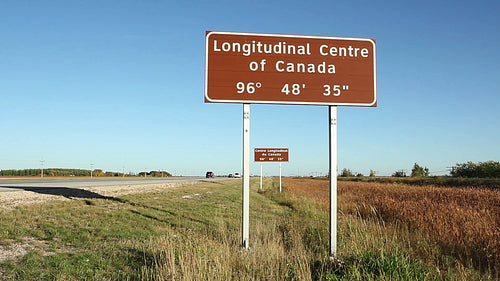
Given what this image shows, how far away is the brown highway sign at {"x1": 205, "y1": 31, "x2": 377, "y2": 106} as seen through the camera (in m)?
6.32

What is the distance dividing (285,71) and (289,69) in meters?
0.08

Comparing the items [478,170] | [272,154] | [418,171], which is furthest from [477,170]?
[272,154]

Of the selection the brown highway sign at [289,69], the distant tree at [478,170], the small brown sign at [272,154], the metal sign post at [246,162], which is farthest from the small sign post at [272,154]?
the distant tree at [478,170]

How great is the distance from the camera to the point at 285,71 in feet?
21.0

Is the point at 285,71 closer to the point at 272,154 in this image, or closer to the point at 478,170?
the point at 272,154

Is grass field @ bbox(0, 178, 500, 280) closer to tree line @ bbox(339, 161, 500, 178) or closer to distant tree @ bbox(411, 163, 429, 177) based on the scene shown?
tree line @ bbox(339, 161, 500, 178)

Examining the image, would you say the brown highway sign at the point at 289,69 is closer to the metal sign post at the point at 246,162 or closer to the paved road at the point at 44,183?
the metal sign post at the point at 246,162

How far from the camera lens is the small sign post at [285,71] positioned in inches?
249

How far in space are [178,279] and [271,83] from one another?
12.0ft

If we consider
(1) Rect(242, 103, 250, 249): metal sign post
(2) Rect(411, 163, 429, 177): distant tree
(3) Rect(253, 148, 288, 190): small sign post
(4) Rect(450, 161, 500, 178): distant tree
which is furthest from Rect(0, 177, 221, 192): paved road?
(2) Rect(411, 163, 429, 177): distant tree

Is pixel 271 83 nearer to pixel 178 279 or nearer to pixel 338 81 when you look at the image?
pixel 338 81

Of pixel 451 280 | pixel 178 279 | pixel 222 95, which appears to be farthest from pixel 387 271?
pixel 222 95

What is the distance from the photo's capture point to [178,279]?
4094 millimetres

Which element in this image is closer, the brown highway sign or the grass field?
the grass field
